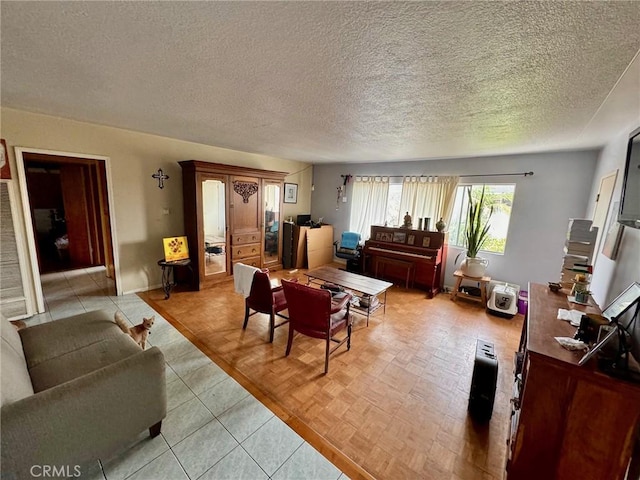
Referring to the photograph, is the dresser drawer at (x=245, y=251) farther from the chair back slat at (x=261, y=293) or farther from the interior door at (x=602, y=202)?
the interior door at (x=602, y=202)

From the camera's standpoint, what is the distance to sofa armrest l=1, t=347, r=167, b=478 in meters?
1.09

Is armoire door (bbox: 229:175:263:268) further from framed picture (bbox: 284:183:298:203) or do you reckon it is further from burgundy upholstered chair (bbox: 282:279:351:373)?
burgundy upholstered chair (bbox: 282:279:351:373)

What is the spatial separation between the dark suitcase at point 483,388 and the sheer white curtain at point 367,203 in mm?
3693

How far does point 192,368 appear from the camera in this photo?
2.26 metres

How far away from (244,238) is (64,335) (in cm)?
276

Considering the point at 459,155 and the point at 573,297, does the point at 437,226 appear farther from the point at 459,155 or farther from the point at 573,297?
the point at 573,297

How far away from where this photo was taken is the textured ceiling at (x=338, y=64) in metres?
1.05

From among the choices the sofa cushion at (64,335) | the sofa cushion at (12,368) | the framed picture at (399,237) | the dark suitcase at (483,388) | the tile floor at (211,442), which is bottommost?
the tile floor at (211,442)

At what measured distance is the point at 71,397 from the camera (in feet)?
4.00

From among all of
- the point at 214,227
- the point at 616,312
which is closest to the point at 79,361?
the point at 214,227

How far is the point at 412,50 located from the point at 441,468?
236 cm

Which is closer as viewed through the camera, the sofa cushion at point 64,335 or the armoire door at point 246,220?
the sofa cushion at point 64,335

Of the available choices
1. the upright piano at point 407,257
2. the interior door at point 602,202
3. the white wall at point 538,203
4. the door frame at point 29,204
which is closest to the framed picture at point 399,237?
the upright piano at point 407,257

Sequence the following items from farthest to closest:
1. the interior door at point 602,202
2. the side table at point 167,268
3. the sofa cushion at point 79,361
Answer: the side table at point 167,268
the interior door at point 602,202
the sofa cushion at point 79,361
